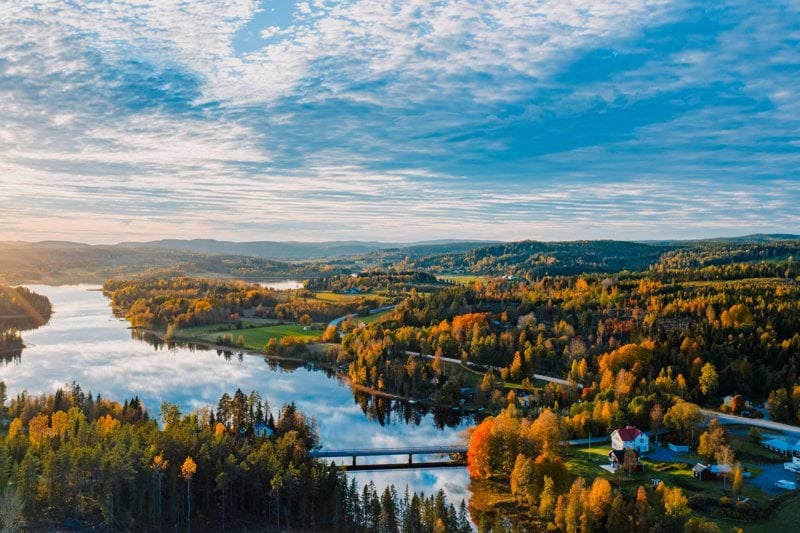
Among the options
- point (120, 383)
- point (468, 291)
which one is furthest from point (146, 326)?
point (468, 291)

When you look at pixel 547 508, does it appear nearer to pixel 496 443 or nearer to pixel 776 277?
pixel 496 443

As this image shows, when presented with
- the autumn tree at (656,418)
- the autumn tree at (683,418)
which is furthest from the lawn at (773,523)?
the autumn tree at (656,418)

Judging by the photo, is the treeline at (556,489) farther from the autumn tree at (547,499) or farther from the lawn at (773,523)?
the lawn at (773,523)

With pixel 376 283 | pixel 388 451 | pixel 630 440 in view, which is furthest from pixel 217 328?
pixel 630 440

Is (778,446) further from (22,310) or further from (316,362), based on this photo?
(22,310)

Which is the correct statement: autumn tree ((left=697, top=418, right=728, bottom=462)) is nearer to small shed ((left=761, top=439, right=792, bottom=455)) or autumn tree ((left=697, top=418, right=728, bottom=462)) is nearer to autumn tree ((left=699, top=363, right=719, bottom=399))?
small shed ((left=761, top=439, right=792, bottom=455))
